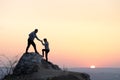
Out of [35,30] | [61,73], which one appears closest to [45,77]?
[61,73]

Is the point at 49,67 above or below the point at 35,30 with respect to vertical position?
below

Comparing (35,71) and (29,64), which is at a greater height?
(29,64)

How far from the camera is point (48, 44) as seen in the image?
45.1m

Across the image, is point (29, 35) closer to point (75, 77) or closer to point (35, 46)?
point (35, 46)

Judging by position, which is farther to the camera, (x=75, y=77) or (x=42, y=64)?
(x=42, y=64)

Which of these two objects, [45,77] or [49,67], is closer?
[45,77]

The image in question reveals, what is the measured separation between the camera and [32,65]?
146ft

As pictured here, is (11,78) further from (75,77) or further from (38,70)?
(75,77)

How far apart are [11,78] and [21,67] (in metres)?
1.65

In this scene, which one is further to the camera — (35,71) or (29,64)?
(29,64)

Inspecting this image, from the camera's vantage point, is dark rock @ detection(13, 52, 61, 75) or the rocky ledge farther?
dark rock @ detection(13, 52, 61, 75)

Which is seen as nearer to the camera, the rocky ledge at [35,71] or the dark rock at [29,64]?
the rocky ledge at [35,71]

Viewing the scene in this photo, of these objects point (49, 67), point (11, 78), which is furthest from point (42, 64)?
point (11, 78)

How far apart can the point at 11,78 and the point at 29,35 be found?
5270 millimetres
